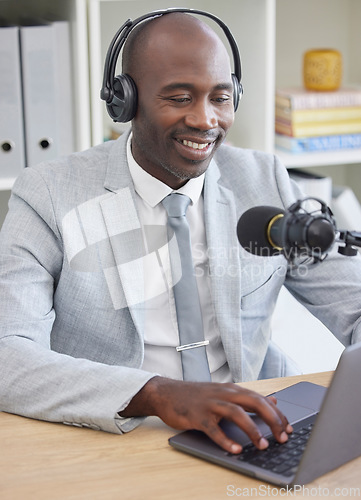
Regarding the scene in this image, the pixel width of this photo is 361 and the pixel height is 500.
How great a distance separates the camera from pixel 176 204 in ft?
4.59

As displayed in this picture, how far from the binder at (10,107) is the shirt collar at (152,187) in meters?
0.62

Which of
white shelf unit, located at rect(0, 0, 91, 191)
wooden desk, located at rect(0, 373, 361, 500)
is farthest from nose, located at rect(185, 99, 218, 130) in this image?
white shelf unit, located at rect(0, 0, 91, 191)

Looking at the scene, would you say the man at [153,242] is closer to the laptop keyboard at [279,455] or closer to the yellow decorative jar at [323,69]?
the laptop keyboard at [279,455]

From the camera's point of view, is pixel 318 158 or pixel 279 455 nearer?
pixel 279 455

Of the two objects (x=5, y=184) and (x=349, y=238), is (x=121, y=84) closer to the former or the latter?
(x=349, y=238)

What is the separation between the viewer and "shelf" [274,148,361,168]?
2.23 m

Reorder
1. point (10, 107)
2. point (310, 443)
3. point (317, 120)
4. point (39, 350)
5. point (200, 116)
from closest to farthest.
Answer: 1. point (310, 443)
2. point (39, 350)
3. point (200, 116)
4. point (10, 107)
5. point (317, 120)

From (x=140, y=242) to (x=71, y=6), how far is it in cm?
87

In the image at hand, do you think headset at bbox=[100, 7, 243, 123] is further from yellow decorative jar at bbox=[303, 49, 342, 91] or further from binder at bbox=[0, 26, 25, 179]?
yellow decorative jar at bbox=[303, 49, 342, 91]

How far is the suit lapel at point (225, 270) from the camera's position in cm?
139

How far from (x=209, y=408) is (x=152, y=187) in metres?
0.54

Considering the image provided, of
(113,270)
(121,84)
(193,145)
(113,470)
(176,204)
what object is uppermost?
(121,84)

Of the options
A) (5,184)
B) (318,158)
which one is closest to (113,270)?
(5,184)

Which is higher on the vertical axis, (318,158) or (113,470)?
(318,158)
